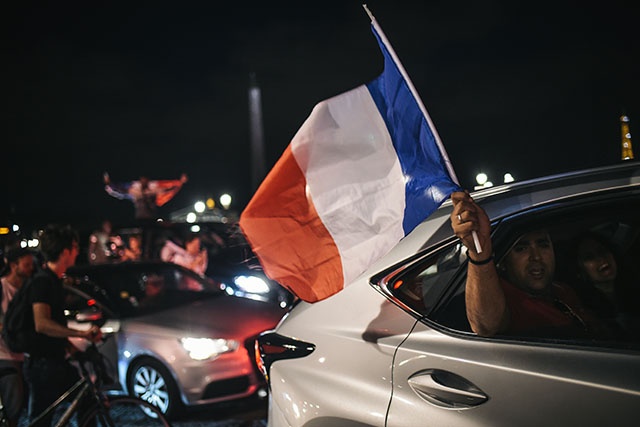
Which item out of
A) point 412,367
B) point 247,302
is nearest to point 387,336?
point 412,367

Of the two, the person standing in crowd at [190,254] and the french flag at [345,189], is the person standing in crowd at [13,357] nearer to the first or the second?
the french flag at [345,189]

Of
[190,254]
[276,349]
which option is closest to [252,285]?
[190,254]

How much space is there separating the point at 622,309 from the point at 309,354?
4.14ft

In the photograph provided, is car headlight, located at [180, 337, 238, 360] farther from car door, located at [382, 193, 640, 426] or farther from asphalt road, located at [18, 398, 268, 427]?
car door, located at [382, 193, 640, 426]

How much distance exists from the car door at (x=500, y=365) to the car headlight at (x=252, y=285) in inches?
244

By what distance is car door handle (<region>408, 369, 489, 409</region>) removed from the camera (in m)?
1.92

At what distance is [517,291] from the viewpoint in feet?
7.47

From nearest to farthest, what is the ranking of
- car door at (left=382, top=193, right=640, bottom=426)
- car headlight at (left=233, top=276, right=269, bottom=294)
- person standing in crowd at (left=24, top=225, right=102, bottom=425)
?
car door at (left=382, top=193, right=640, bottom=426)
person standing in crowd at (left=24, top=225, right=102, bottom=425)
car headlight at (left=233, top=276, right=269, bottom=294)

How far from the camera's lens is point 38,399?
384 centimetres

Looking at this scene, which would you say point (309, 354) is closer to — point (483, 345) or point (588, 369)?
point (483, 345)

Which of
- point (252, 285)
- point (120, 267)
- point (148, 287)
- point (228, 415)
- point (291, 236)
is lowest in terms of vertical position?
point (228, 415)

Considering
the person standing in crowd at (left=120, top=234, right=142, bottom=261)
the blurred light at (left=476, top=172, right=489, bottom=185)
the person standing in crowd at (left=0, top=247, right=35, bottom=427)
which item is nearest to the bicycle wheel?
the person standing in crowd at (left=0, top=247, right=35, bottom=427)

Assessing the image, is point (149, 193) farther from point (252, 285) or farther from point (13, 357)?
point (13, 357)

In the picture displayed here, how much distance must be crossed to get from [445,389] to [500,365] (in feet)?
0.64
